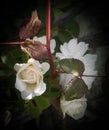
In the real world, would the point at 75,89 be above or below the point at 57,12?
below

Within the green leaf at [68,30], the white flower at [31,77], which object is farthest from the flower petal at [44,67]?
the green leaf at [68,30]

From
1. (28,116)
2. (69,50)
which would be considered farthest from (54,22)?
(28,116)

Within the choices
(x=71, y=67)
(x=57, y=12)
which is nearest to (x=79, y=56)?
(x=71, y=67)

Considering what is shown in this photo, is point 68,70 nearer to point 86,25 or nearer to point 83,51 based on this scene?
point 83,51

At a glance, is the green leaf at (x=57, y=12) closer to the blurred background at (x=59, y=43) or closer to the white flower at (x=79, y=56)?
the blurred background at (x=59, y=43)

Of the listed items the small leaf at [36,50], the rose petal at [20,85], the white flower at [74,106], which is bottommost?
the white flower at [74,106]

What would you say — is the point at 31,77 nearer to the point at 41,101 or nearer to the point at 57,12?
the point at 41,101

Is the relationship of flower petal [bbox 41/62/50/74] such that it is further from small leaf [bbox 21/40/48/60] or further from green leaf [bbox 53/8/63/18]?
green leaf [bbox 53/8/63/18]
